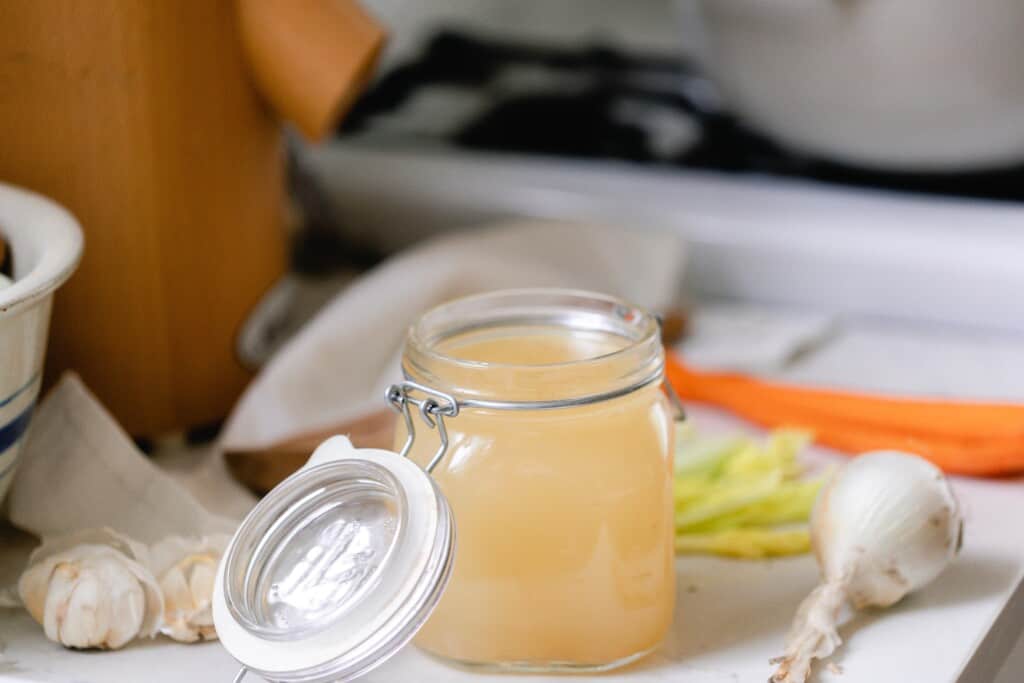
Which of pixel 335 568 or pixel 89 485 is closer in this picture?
pixel 335 568

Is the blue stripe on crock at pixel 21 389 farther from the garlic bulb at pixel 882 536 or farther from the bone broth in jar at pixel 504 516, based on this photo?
the garlic bulb at pixel 882 536

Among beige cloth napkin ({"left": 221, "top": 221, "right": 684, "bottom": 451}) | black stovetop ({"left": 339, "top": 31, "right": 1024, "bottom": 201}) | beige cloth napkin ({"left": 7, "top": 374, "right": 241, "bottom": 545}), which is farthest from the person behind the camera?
black stovetop ({"left": 339, "top": 31, "right": 1024, "bottom": 201})

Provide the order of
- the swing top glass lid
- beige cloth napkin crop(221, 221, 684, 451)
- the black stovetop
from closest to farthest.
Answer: the swing top glass lid < beige cloth napkin crop(221, 221, 684, 451) < the black stovetop

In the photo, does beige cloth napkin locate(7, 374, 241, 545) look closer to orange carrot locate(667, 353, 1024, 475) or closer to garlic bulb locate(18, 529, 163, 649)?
garlic bulb locate(18, 529, 163, 649)

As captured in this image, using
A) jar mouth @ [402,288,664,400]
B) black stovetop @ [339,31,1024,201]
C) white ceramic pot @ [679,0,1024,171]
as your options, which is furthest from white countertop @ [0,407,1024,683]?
black stovetop @ [339,31,1024,201]

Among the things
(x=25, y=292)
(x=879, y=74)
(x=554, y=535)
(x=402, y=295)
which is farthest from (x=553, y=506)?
(x=879, y=74)

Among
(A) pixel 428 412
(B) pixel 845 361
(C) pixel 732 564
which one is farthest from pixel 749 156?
(A) pixel 428 412

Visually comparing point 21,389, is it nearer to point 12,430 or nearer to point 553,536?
point 12,430

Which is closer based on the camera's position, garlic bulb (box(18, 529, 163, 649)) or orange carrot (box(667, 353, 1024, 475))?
garlic bulb (box(18, 529, 163, 649))
